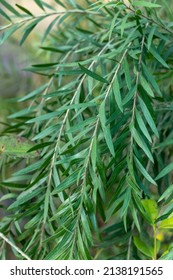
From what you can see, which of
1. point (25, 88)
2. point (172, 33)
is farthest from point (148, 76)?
point (25, 88)

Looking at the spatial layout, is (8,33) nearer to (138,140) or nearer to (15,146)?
(15,146)

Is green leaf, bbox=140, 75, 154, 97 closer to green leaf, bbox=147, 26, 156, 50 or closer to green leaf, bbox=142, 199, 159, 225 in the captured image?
green leaf, bbox=147, 26, 156, 50

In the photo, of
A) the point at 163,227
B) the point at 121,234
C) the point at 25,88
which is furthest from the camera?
the point at 25,88

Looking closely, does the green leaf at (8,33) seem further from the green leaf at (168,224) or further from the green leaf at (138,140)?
the green leaf at (168,224)

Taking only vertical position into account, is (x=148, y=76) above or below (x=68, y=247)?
above

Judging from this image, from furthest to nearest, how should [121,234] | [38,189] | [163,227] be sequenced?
[121,234] < [38,189] < [163,227]

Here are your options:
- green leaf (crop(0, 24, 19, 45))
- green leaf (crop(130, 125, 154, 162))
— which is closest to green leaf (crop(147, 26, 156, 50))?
green leaf (crop(130, 125, 154, 162))

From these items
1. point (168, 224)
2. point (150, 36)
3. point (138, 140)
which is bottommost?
point (168, 224)

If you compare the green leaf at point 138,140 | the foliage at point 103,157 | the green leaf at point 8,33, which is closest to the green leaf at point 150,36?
A: the foliage at point 103,157

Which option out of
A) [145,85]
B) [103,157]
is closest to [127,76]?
[145,85]

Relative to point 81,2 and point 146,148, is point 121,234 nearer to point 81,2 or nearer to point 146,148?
point 146,148
